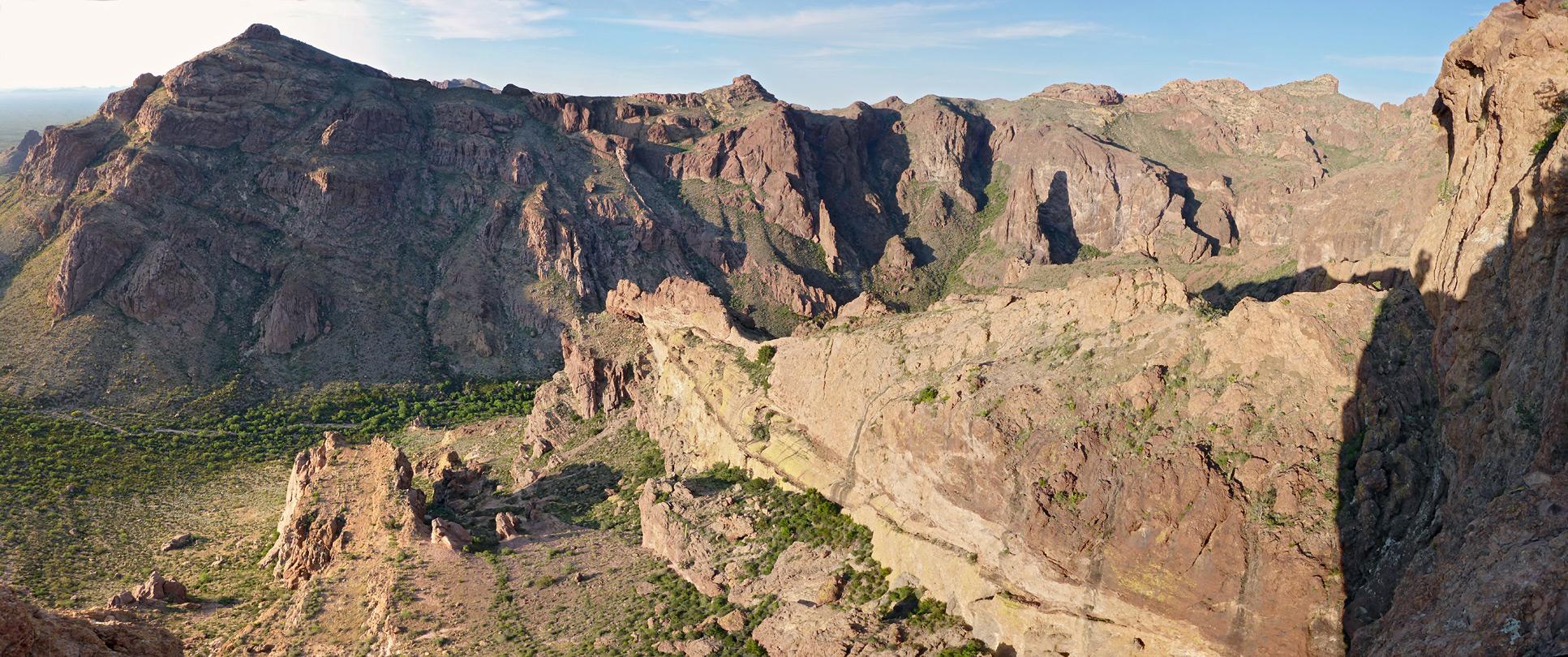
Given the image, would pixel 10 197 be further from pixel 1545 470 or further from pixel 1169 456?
pixel 1545 470

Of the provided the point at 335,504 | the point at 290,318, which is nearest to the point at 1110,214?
the point at 290,318

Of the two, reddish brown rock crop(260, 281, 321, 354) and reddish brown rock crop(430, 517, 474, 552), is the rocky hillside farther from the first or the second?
reddish brown rock crop(430, 517, 474, 552)

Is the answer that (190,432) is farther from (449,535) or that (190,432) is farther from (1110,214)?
(1110,214)

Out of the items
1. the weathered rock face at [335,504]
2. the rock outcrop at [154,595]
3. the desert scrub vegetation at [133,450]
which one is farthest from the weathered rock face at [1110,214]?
the rock outcrop at [154,595]

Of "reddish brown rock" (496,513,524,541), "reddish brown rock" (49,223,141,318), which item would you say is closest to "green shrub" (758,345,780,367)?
"reddish brown rock" (496,513,524,541)

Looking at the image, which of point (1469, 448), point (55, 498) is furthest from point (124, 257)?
point (1469, 448)
